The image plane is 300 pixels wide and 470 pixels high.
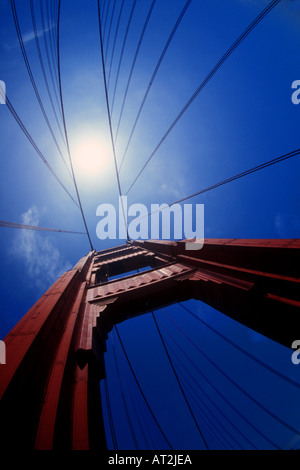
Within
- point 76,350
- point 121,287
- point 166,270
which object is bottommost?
point 76,350

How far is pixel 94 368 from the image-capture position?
3.75 m

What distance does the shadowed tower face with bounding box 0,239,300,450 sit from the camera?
2.15 m

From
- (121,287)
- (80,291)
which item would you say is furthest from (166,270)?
(80,291)

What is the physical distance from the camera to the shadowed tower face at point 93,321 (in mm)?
2150

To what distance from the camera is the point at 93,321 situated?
4973mm

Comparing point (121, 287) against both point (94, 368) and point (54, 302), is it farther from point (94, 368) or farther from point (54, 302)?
point (94, 368)

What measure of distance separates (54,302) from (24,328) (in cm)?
123

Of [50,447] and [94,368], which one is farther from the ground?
[50,447]
